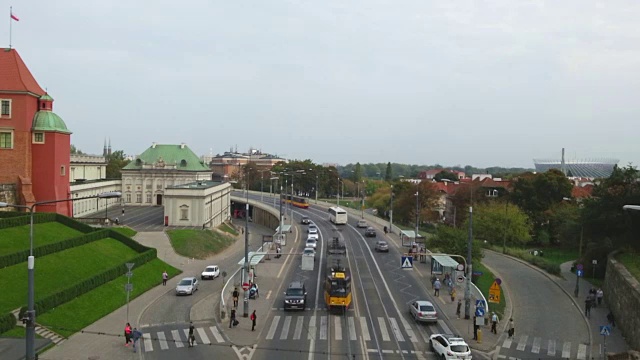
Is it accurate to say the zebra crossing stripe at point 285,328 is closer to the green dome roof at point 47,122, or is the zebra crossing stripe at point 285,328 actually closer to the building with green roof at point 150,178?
the green dome roof at point 47,122

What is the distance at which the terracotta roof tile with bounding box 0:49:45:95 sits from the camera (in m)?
56.5

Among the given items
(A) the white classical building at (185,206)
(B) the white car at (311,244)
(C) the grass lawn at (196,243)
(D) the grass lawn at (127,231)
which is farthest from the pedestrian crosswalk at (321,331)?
(A) the white classical building at (185,206)

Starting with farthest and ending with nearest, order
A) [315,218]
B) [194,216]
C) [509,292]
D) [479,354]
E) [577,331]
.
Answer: [315,218] < [194,216] < [509,292] < [577,331] < [479,354]

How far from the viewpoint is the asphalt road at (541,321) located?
30.5 metres

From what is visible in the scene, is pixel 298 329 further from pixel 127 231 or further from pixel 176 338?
pixel 127 231

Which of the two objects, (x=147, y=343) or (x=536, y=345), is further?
(x=536, y=345)

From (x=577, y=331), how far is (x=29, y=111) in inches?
2133

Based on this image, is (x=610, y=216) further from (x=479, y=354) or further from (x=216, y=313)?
(x=216, y=313)

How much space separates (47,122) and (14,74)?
5.72m

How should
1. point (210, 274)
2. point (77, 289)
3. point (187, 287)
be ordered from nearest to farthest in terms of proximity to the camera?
point (77, 289) → point (187, 287) → point (210, 274)

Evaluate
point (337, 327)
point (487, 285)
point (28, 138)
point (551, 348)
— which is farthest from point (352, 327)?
point (28, 138)

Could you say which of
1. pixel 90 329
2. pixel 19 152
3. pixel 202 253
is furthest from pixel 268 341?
pixel 19 152

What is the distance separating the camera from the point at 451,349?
2711 cm

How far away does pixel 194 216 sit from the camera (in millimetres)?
73688
